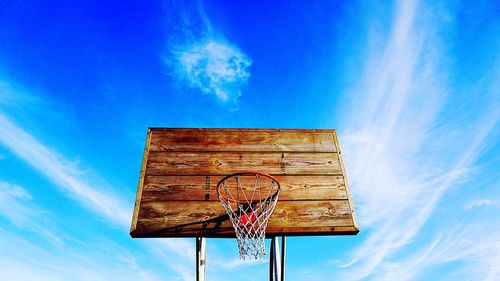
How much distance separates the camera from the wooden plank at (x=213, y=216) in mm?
4367

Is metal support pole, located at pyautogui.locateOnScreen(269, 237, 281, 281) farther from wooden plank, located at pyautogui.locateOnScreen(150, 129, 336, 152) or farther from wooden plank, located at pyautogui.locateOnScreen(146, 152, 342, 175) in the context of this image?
wooden plank, located at pyautogui.locateOnScreen(150, 129, 336, 152)

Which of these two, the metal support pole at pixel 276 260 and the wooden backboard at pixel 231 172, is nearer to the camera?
the wooden backboard at pixel 231 172

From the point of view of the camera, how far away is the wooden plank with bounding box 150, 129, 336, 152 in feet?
17.1

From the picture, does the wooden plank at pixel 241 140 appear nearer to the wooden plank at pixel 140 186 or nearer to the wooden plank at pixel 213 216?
the wooden plank at pixel 140 186

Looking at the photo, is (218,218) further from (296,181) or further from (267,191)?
(296,181)

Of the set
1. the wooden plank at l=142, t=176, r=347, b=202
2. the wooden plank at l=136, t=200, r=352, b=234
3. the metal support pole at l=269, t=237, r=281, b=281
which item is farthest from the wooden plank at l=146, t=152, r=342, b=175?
the metal support pole at l=269, t=237, r=281, b=281

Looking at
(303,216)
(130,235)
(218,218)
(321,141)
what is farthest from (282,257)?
(130,235)

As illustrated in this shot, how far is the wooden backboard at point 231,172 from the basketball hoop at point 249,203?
10cm

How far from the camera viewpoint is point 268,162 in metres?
5.13

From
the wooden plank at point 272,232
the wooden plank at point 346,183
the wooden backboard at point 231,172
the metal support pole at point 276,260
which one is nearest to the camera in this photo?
the wooden plank at point 272,232

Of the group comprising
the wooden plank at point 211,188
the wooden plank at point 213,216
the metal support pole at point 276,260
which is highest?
the wooden plank at point 211,188

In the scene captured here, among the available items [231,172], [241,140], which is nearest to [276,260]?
[231,172]

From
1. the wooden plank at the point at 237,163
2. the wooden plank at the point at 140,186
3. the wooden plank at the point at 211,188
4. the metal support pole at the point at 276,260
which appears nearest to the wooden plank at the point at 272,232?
the wooden plank at the point at 140,186

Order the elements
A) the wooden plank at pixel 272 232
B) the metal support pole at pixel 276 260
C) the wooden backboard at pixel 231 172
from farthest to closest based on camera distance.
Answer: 1. the metal support pole at pixel 276 260
2. the wooden backboard at pixel 231 172
3. the wooden plank at pixel 272 232
